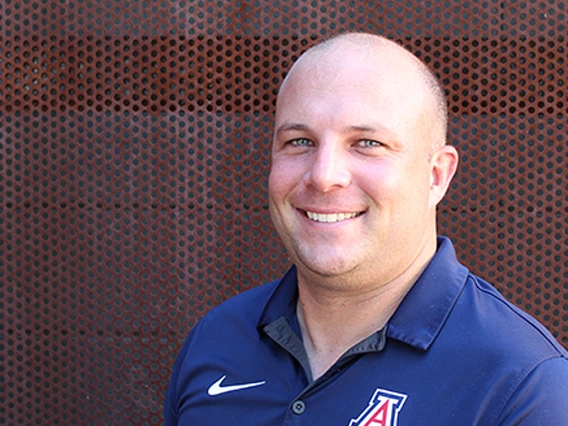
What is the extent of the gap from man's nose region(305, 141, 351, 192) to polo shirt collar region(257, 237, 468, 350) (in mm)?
311

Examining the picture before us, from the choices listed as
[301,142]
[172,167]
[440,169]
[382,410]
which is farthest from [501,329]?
[172,167]

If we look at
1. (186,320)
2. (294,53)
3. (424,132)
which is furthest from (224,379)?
(294,53)

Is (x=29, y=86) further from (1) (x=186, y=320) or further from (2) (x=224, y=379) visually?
(2) (x=224, y=379)

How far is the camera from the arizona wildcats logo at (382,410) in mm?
1466

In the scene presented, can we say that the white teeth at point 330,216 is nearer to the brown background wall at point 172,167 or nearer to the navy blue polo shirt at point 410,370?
the navy blue polo shirt at point 410,370

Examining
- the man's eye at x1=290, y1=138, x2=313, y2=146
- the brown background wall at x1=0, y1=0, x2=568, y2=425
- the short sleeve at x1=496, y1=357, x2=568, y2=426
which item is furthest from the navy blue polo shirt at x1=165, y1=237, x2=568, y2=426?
the brown background wall at x1=0, y1=0, x2=568, y2=425

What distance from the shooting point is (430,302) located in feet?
5.26

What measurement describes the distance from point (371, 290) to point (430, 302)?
0.15 meters

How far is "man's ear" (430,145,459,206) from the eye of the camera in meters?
1.73

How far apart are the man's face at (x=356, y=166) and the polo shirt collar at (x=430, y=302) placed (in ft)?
0.22

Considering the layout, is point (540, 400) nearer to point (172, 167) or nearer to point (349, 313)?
point (349, 313)

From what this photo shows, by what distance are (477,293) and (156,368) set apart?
2.42m

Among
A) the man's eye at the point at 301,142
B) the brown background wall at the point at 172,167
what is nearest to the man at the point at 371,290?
the man's eye at the point at 301,142

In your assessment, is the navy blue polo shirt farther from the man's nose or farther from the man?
the man's nose
